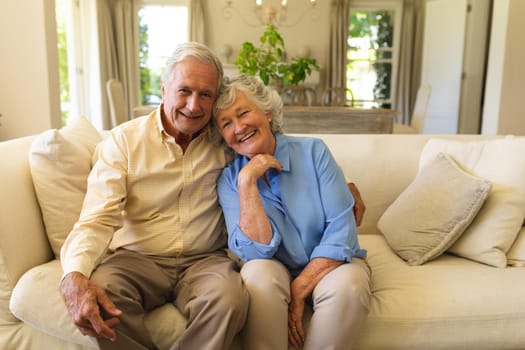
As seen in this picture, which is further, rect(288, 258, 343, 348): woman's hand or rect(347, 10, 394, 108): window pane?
rect(347, 10, 394, 108): window pane

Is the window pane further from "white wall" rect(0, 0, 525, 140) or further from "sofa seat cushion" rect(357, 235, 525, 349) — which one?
"sofa seat cushion" rect(357, 235, 525, 349)

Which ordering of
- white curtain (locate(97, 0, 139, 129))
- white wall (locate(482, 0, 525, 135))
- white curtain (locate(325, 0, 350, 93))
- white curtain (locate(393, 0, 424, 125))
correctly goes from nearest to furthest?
white wall (locate(482, 0, 525, 135)), white curtain (locate(97, 0, 139, 129)), white curtain (locate(325, 0, 350, 93)), white curtain (locate(393, 0, 424, 125))

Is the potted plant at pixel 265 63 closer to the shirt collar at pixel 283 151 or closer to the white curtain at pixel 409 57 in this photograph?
the shirt collar at pixel 283 151

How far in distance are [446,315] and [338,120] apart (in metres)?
2.16

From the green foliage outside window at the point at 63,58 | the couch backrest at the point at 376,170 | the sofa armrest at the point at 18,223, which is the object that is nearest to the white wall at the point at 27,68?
the sofa armrest at the point at 18,223

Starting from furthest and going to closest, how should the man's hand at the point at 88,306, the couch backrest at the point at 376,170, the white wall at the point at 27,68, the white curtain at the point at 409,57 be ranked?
the white curtain at the point at 409,57, the white wall at the point at 27,68, the couch backrest at the point at 376,170, the man's hand at the point at 88,306

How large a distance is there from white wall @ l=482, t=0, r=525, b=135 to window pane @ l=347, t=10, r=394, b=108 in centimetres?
236

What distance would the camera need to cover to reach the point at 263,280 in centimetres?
138

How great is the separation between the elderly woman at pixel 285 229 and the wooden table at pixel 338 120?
1.73 m

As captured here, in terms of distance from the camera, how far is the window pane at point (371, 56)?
6969 mm

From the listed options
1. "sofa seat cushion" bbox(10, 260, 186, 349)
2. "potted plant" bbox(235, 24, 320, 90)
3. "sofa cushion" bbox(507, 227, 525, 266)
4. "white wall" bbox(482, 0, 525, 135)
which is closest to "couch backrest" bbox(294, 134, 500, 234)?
"sofa cushion" bbox(507, 227, 525, 266)

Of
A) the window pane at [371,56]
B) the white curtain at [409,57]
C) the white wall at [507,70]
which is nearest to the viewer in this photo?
the white wall at [507,70]

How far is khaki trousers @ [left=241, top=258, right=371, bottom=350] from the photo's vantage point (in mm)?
1326

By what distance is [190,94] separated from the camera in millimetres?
1569
